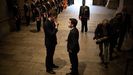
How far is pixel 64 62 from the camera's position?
944cm

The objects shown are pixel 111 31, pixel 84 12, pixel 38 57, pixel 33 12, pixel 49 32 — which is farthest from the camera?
pixel 33 12

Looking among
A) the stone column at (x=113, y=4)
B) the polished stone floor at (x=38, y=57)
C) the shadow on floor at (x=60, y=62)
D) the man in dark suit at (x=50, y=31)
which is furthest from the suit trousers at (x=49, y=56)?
the stone column at (x=113, y=4)

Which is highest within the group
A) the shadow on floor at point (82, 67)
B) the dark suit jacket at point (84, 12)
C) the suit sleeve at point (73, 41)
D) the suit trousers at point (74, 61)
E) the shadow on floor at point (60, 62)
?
the dark suit jacket at point (84, 12)

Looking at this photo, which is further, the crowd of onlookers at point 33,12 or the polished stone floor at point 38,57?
the crowd of onlookers at point 33,12

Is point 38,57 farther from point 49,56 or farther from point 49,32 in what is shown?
point 49,32

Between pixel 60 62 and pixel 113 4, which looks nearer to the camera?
pixel 60 62

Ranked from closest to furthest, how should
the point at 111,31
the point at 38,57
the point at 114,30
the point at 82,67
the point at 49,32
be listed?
the point at 49,32
the point at 82,67
the point at 111,31
the point at 114,30
the point at 38,57

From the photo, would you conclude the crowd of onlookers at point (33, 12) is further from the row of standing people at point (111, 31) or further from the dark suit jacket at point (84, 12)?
the row of standing people at point (111, 31)

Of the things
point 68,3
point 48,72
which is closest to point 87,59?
point 48,72

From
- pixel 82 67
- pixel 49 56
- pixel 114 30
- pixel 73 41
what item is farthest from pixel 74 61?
pixel 114 30

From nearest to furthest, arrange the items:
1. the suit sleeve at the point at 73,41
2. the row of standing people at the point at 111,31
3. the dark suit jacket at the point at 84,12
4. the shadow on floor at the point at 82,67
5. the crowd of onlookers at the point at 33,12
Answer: the suit sleeve at the point at 73,41 → the shadow on floor at the point at 82,67 → the row of standing people at the point at 111,31 → the dark suit jacket at the point at 84,12 → the crowd of onlookers at the point at 33,12

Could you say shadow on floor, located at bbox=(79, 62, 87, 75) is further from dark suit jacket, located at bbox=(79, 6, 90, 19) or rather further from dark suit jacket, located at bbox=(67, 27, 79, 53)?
dark suit jacket, located at bbox=(79, 6, 90, 19)

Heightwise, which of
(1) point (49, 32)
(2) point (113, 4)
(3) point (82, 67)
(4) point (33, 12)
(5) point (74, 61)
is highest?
(2) point (113, 4)

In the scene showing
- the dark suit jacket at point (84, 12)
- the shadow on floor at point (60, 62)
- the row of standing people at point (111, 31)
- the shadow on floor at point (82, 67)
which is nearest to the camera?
the shadow on floor at point (82, 67)
